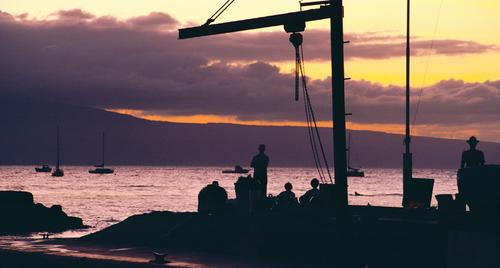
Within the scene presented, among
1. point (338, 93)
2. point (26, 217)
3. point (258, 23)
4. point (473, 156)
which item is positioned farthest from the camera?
point (26, 217)

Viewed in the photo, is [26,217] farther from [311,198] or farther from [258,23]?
[258,23]

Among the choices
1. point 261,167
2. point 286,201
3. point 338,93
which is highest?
point 338,93

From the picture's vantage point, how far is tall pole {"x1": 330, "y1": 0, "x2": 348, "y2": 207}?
2167 centimetres

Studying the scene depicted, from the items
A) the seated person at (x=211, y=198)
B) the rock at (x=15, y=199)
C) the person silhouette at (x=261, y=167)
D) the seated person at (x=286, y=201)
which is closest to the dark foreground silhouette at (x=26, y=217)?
the rock at (x=15, y=199)

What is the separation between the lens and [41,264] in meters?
23.8

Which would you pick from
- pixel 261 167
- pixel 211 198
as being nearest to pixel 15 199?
pixel 211 198

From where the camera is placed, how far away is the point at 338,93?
21766 mm

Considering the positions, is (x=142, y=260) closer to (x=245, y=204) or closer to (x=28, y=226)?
(x=245, y=204)

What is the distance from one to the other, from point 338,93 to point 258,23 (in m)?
3.12

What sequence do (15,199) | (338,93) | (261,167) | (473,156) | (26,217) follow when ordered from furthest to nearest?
1. (15,199)
2. (26,217)
3. (261,167)
4. (473,156)
5. (338,93)

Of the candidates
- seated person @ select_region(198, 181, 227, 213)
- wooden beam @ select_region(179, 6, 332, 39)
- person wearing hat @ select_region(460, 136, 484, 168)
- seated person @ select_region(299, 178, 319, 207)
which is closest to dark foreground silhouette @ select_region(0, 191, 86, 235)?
seated person @ select_region(198, 181, 227, 213)

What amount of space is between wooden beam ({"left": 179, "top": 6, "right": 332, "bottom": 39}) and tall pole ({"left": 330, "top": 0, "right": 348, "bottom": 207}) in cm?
27

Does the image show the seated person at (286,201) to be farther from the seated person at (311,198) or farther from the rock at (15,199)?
the rock at (15,199)

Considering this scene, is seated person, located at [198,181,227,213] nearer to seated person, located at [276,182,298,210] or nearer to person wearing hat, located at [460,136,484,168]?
seated person, located at [276,182,298,210]
